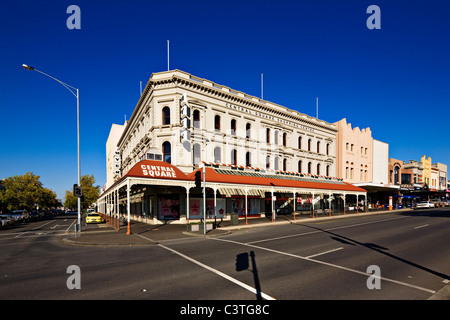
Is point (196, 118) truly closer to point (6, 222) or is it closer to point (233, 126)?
point (233, 126)

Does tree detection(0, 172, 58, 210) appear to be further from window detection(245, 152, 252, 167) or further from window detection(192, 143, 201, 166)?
window detection(245, 152, 252, 167)

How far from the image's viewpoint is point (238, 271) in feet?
27.4

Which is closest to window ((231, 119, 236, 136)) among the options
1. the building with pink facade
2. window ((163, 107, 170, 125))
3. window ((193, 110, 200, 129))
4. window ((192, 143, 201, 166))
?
window ((193, 110, 200, 129))

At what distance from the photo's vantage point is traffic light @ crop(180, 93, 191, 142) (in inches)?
947

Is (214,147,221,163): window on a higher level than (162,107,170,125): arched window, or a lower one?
lower

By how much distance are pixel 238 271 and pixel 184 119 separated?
18579mm

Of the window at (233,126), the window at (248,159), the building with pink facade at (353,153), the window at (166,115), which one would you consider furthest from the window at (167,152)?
the building with pink facade at (353,153)

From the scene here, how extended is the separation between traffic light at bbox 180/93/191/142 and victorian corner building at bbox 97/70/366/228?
0.32 ft

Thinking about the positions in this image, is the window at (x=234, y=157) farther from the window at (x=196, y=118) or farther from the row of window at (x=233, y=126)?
the window at (x=196, y=118)

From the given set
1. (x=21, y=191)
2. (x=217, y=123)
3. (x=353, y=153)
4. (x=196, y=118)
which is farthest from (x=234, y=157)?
(x=21, y=191)

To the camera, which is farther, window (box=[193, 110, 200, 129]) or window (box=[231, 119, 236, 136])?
window (box=[231, 119, 236, 136])

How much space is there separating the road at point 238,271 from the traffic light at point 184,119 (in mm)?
13384

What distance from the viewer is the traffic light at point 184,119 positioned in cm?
2406

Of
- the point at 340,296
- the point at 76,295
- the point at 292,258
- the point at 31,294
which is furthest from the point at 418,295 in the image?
the point at 31,294
